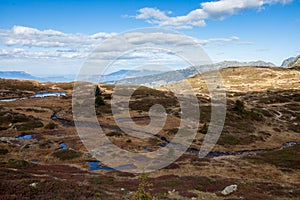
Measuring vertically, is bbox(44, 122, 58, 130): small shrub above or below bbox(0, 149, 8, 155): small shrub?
above

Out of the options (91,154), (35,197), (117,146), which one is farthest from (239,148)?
(35,197)

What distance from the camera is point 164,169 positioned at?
40.2 meters

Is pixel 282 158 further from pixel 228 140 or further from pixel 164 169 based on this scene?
pixel 164 169

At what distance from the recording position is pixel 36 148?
1996 inches

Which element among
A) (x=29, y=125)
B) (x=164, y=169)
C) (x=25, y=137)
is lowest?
(x=164, y=169)

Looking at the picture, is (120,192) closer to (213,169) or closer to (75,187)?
(75,187)

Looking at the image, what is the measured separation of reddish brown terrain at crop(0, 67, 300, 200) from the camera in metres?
24.6

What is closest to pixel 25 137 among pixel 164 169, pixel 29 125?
pixel 29 125

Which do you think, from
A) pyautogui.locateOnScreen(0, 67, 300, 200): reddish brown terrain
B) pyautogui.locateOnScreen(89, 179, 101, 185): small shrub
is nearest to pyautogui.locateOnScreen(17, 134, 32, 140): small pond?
pyautogui.locateOnScreen(0, 67, 300, 200): reddish brown terrain

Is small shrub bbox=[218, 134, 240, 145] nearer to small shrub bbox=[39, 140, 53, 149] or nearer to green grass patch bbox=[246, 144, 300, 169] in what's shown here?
green grass patch bbox=[246, 144, 300, 169]

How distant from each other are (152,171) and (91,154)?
48.8 ft

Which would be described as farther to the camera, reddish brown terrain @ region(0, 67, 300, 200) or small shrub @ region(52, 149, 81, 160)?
small shrub @ region(52, 149, 81, 160)

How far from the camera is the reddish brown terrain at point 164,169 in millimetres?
24625

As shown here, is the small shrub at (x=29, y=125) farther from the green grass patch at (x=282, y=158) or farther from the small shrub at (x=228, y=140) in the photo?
the green grass patch at (x=282, y=158)
